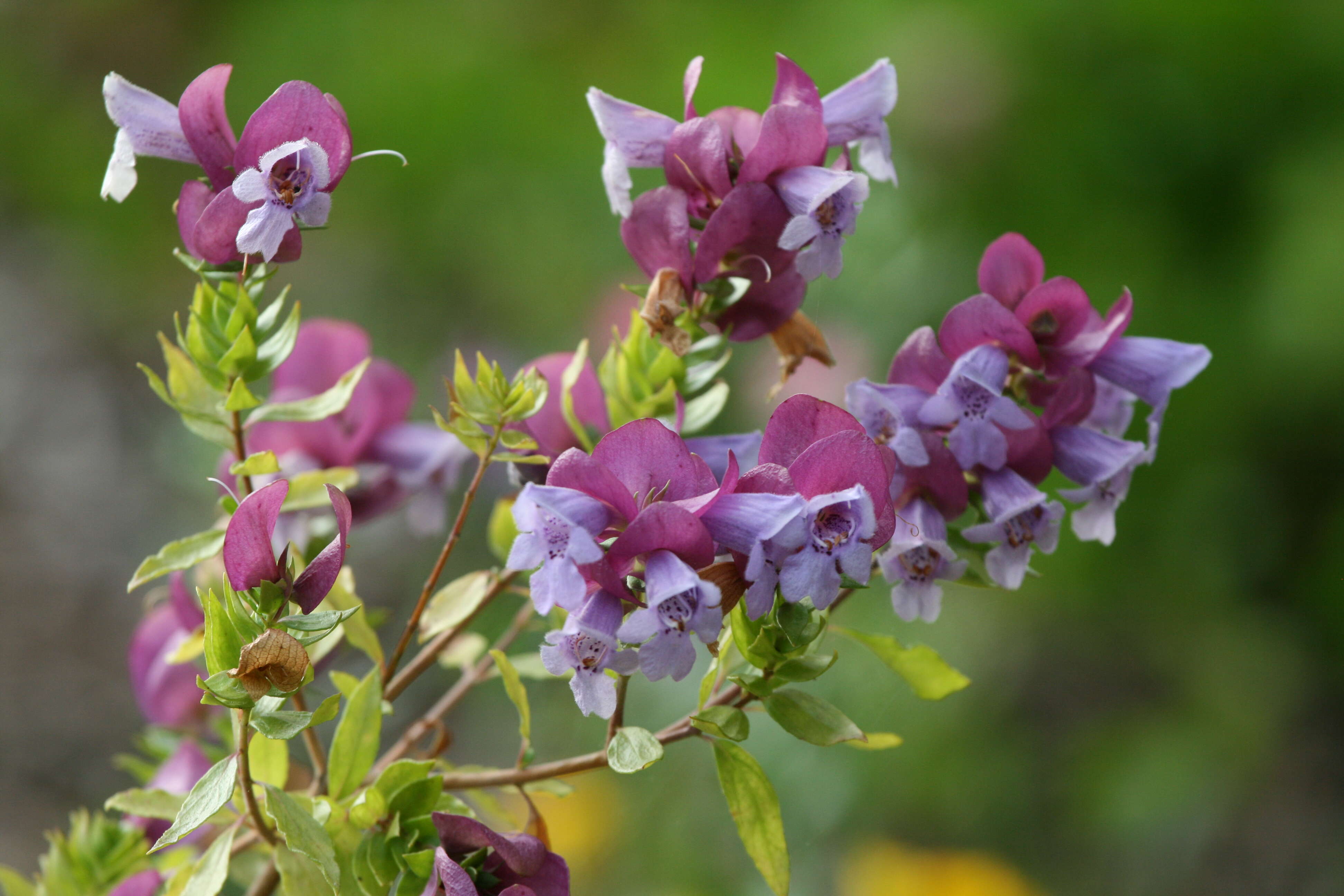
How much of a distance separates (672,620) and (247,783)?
166 mm

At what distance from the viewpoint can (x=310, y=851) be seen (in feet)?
1.15

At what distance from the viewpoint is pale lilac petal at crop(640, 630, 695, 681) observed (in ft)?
1.07

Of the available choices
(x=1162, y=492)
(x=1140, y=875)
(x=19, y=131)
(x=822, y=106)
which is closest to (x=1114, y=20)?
(x=1162, y=492)

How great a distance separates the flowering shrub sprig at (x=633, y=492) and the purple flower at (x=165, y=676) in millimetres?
52

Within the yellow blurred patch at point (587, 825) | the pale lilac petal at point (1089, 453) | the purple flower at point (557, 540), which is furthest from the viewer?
the yellow blurred patch at point (587, 825)

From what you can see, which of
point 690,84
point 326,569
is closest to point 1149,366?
point 690,84

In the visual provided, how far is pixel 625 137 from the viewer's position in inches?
17.8

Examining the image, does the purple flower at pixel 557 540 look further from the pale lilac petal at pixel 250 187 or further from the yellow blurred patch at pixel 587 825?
the yellow blurred patch at pixel 587 825

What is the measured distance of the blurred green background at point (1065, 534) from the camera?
59.4 inches

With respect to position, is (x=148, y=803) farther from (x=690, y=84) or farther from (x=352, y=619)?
(x=690, y=84)

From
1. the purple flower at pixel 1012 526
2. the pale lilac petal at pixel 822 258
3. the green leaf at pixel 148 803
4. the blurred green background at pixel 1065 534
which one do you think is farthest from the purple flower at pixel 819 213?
the blurred green background at pixel 1065 534

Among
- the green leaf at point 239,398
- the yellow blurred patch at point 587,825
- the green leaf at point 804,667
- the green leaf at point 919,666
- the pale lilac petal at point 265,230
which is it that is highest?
the pale lilac petal at point 265,230

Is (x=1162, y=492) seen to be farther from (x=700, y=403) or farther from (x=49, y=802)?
(x=49, y=802)

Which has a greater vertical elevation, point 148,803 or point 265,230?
point 265,230
